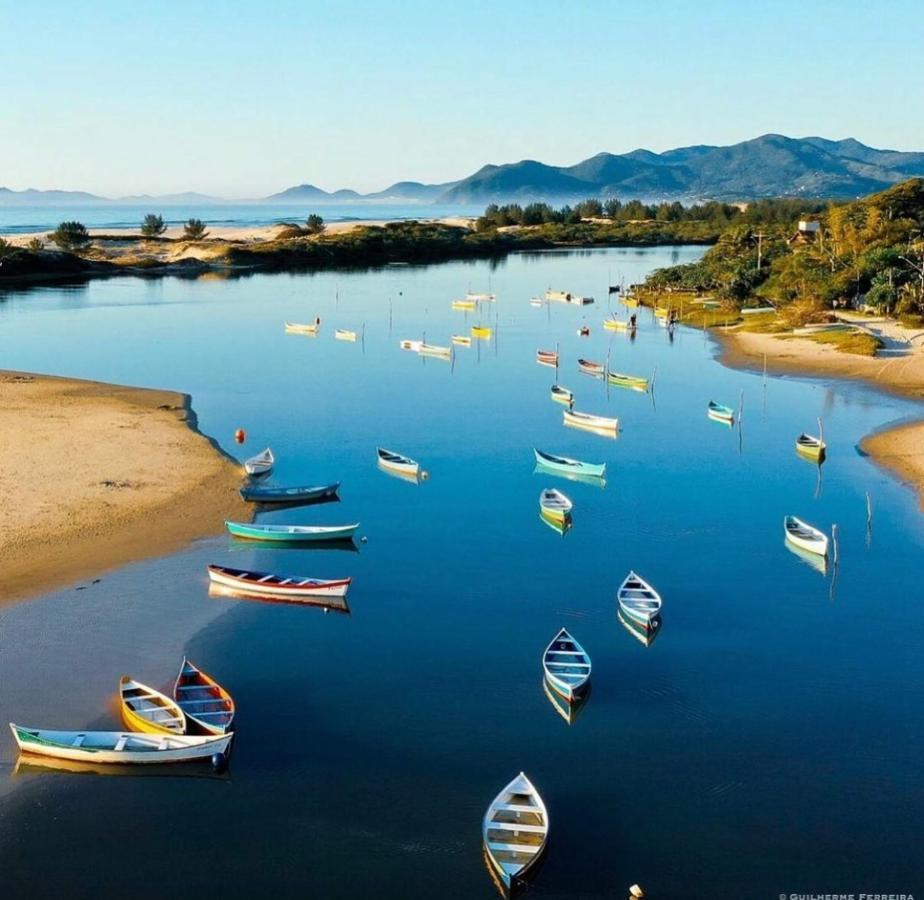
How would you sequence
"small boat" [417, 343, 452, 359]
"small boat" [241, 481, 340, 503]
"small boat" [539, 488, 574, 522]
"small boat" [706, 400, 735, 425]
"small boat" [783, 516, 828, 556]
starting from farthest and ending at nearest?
1. "small boat" [417, 343, 452, 359]
2. "small boat" [706, 400, 735, 425]
3. "small boat" [241, 481, 340, 503]
4. "small boat" [539, 488, 574, 522]
5. "small boat" [783, 516, 828, 556]

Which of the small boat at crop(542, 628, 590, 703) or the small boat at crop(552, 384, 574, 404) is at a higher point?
the small boat at crop(542, 628, 590, 703)

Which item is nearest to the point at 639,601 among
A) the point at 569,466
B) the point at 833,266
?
the point at 569,466

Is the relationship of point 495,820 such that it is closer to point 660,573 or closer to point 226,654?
point 226,654

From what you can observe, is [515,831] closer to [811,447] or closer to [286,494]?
[286,494]

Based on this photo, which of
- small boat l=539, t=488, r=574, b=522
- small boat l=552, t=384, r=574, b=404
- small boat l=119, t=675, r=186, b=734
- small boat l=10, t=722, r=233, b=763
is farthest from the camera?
small boat l=552, t=384, r=574, b=404

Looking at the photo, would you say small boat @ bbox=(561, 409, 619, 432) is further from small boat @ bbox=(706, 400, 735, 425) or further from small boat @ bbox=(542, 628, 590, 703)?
small boat @ bbox=(542, 628, 590, 703)

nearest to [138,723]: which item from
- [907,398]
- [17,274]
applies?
[907,398]

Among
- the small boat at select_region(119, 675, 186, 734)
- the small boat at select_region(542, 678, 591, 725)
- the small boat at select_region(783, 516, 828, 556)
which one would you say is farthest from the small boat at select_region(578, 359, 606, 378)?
the small boat at select_region(119, 675, 186, 734)
